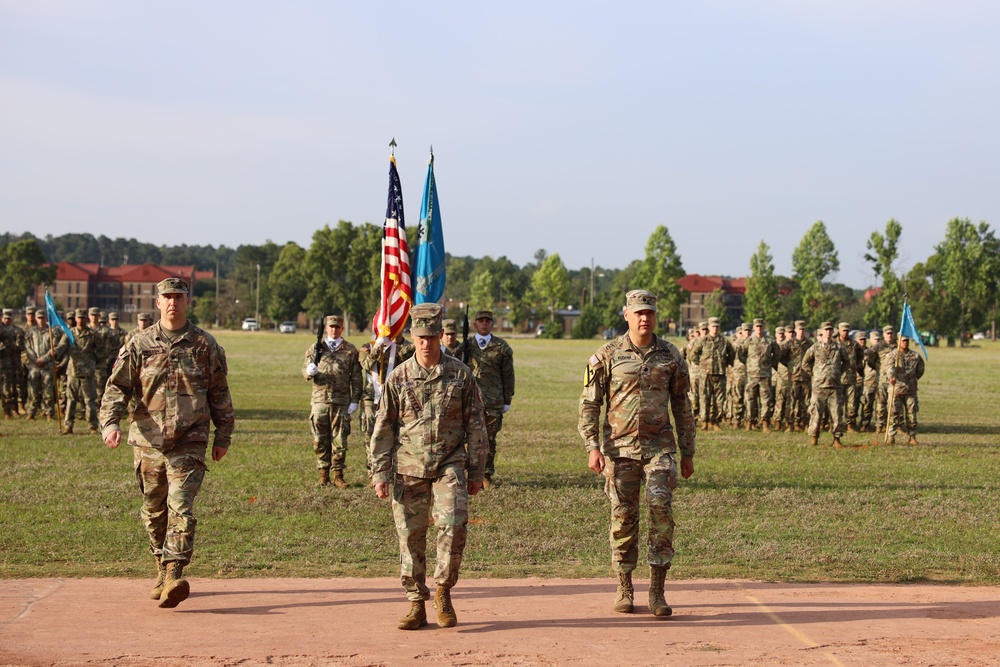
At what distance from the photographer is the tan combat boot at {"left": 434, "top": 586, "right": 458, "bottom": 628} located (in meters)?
7.71

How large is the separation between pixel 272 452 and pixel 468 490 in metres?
11.1

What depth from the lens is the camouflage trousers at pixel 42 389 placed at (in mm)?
23734

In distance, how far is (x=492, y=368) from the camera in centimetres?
1408

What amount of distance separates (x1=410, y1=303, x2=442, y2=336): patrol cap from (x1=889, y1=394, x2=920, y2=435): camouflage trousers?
592 inches

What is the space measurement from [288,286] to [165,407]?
11477 centimetres

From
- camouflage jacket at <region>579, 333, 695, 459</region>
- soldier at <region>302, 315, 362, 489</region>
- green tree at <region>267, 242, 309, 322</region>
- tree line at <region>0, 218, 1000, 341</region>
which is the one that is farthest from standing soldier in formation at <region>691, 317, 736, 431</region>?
green tree at <region>267, 242, 309, 322</region>

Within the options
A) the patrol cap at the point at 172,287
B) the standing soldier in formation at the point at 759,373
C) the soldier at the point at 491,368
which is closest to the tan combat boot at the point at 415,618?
the patrol cap at the point at 172,287

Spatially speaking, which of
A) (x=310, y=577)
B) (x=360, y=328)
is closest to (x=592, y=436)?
(x=310, y=577)

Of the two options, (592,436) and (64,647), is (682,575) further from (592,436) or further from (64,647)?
(64,647)

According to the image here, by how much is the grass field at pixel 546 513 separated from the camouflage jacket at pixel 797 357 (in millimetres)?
1975

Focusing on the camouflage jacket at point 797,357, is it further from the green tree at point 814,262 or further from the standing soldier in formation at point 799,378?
the green tree at point 814,262

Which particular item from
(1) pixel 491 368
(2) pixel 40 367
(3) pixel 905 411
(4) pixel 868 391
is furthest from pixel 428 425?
(4) pixel 868 391

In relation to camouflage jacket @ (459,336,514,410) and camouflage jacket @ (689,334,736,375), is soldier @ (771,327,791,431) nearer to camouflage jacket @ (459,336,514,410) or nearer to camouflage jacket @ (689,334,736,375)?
camouflage jacket @ (689,334,736,375)

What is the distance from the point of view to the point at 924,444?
21016 millimetres
